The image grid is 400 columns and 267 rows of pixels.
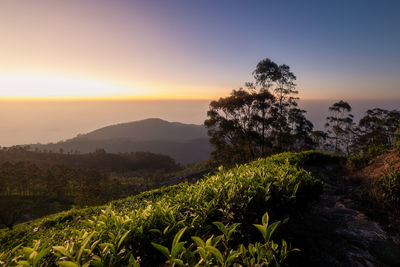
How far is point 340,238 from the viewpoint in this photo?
278cm

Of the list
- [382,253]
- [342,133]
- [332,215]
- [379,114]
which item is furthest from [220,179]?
[379,114]

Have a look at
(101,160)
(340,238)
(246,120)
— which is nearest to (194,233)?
(340,238)

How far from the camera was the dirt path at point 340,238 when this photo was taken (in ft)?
7.77

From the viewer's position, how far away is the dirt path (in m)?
2.37

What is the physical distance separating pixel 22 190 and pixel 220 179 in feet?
137

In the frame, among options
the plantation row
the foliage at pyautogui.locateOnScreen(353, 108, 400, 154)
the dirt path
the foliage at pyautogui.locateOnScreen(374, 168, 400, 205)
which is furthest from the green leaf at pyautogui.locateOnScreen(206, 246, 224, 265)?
the foliage at pyautogui.locateOnScreen(353, 108, 400, 154)

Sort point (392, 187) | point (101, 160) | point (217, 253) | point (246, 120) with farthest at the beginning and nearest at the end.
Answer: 1. point (101, 160)
2. point (246, 120)
3. point (392, 187)
4. point (217, 253)

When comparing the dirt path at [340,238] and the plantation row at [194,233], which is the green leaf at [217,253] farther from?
the dirt path at [340,238]

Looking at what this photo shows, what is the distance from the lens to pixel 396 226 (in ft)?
10.3

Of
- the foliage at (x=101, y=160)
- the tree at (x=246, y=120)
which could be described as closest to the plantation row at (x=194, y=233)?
the tree at (x=246, y=120)

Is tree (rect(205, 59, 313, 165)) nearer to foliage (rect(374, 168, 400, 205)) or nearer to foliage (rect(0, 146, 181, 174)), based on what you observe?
foliage (rect(374, 168, 400, 205))

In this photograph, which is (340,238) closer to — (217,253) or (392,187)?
(217,253)

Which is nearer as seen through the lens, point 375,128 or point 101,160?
point 375,128

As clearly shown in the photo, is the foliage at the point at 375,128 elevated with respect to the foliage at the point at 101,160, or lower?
elevated
